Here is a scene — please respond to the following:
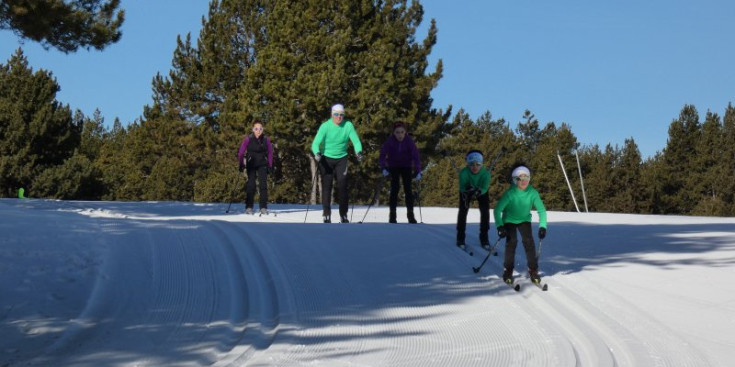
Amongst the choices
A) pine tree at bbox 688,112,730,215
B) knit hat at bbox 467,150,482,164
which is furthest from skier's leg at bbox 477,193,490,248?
pine tree at bbox 688,112,730,215

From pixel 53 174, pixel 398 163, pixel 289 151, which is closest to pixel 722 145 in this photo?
pixel 289 151

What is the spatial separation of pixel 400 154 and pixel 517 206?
15.7ft

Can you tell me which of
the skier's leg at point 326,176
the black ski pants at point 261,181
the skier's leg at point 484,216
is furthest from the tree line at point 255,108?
the skier's leg at point 484,216

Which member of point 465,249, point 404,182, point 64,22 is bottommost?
point 465,249

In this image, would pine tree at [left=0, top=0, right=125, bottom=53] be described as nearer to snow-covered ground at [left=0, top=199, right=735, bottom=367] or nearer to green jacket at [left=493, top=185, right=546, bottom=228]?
snow-covered ground at [left=0, top=199, right=735, bottom=367]

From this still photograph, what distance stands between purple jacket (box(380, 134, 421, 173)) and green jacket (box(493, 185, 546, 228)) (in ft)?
15.1

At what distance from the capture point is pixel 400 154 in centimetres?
1303

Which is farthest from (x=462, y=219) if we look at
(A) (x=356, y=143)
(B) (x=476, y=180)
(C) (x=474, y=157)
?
(A) (x=356, y=143)

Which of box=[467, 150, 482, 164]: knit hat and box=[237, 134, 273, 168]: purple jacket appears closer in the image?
box=[467, 150, 482, 164]: knit hat

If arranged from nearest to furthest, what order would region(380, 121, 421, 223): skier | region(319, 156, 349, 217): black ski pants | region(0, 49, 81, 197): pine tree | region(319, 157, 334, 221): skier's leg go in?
1. region(380, 121, 421, 223): skier
2. region(319, 156, 349, 217): black ski pants
3. region(319, 157, 334, 221): skier's leg
4. region(0, 49, 81, 197): pine tree

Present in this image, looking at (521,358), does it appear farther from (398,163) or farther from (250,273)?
(398,163)

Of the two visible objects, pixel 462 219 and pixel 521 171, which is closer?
pixel 521 171

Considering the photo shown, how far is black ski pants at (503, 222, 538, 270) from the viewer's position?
816cm

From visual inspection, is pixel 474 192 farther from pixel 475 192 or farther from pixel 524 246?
pixel 524 246
